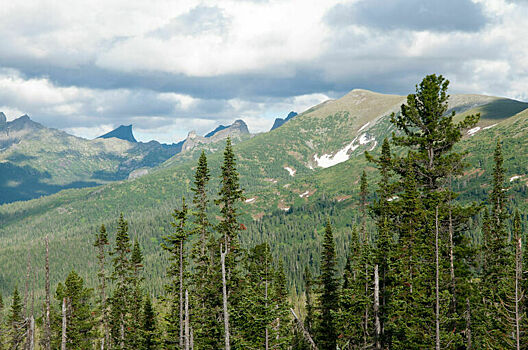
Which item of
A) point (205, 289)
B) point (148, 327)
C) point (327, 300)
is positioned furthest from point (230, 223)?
point (148, 327)

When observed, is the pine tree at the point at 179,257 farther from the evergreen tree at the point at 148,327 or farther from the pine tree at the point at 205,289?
the evergreen tree at the point at 148,327

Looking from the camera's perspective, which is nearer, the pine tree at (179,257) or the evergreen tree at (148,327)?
the pine tree at (179,257)

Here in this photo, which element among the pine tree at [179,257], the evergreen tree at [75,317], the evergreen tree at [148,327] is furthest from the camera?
the evergreen tree at [75,317]

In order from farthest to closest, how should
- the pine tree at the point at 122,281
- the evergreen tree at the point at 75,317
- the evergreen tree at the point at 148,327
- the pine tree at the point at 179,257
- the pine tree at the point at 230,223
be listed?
the pine tree at the point at 122,281, the evergreen tree at the point at 75,317, the evergreen tree at the point at 148,327, the pine tree at the point at 230,223, the pine tree at the point at 179,257

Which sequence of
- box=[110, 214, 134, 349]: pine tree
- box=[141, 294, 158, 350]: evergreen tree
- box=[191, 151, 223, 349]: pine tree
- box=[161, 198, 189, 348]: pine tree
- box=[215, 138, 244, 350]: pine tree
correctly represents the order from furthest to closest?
box=[110, 214, 134, 349]: pine tree
box=[141, 294, 158, 350]: evergreen tree
box=[215, 138, 244, 350]: pine tree
box=[161, 198, 189, 348]: pine tree
box=[191, 151, 223, 349]: pine tree

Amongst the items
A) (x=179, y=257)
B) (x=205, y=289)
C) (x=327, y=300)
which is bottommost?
(x=327, y=300)

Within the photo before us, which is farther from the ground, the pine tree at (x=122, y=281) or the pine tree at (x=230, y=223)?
the pine tree at (x=230, y=223)

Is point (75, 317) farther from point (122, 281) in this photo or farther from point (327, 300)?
point (327, 300)

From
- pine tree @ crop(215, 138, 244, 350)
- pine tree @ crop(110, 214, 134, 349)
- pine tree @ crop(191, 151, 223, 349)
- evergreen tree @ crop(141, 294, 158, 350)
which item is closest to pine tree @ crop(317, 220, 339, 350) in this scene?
pine tree @ crop(215, 138, 244, 350)

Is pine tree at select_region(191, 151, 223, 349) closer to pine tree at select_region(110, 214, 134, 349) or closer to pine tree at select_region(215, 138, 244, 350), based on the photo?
pine tree at select_region(215, 138, 244, 350)

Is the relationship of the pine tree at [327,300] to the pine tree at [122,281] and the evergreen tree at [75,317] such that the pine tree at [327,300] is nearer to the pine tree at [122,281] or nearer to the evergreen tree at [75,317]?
the pine tree at [122,281]

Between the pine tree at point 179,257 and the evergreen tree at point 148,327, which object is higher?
the pine tree at point 179,257

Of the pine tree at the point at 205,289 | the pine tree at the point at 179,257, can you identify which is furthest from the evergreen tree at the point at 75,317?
the pine tree at the point at 205,289

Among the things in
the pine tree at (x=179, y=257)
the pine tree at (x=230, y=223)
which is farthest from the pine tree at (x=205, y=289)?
the pine tree at (x=230, y=223)
